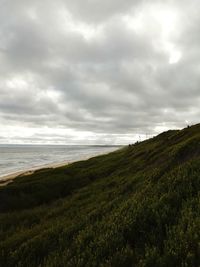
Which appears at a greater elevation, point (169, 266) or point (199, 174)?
point (199, 174)

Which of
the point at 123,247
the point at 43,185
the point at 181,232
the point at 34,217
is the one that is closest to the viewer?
the point at 181,232

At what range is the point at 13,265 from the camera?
35.6 ft

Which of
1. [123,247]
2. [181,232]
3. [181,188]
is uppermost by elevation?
[181,188]

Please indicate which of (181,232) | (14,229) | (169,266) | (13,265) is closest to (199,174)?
(181,232)

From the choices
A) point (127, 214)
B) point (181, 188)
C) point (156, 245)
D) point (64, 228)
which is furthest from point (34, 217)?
point (156, 245)

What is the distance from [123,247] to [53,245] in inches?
149

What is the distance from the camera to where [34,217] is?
19.4 m

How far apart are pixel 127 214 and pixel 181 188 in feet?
9.50

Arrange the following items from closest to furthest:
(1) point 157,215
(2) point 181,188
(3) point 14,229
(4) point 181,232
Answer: (4) point 181,232
(1) point 157,215
(2) point 181,188
(3) point 14,229

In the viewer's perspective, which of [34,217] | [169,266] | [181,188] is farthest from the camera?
[34,217]

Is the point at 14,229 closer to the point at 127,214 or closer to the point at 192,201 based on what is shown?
the point at 127,214

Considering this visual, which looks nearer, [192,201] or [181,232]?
[181,232]

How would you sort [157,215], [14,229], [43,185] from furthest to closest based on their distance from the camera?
[43,185] → [14,229] → [157,215]

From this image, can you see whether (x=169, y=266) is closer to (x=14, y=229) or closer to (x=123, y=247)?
(x=123, y=247)
